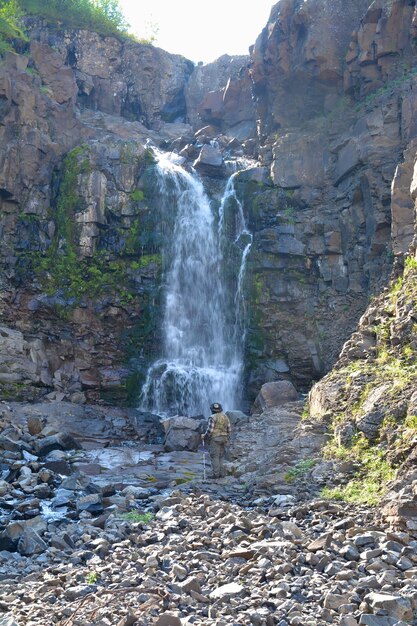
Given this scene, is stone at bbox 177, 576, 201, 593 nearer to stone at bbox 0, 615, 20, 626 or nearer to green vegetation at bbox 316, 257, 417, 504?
stone at bbox 0, 615, 20, 626

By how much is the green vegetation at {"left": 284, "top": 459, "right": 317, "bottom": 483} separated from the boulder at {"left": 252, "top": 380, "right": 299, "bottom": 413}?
24.9ft

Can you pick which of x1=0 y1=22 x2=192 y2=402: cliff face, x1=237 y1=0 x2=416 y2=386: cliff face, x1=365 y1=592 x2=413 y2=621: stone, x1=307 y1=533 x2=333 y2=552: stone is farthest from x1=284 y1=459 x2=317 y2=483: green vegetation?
x1=0 y1=22 x2=192 y2=402: cliff face

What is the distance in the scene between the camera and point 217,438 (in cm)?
1375

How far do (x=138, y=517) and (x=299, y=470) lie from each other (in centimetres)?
328

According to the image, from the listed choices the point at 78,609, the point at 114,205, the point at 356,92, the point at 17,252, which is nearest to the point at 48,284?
the point at 17,252

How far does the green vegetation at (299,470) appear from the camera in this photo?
466 inches

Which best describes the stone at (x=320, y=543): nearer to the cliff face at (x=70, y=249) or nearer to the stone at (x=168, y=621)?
the stone at (x=168, y=621)

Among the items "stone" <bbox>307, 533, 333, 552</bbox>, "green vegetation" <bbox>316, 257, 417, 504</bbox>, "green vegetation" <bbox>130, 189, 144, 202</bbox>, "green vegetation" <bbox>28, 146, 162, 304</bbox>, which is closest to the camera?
"stone" <bbox>307, 533, 333, 552</bbox>

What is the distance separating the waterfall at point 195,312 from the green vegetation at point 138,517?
12.2m

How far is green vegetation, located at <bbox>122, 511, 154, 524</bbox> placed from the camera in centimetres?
1018

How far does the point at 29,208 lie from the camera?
25578 mm

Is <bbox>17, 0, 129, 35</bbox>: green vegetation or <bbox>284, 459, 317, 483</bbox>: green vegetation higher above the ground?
<bbox>17, 0, 129, 35</bbox>: green vegetation

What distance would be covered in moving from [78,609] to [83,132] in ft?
81.7

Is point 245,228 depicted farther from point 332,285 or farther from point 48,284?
point 48,284
